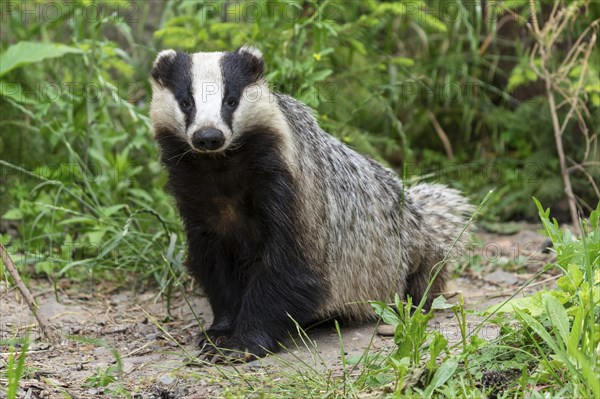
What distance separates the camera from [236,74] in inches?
162

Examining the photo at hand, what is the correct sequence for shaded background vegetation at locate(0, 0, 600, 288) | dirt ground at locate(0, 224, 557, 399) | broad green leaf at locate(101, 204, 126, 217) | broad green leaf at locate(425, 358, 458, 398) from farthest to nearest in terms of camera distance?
shaded background vegetation at locate(0, 0, 600, 288)
broad green leaf at locate(101, 204, 126, 217)
dirt ground at locate(0, 224, 557, 399)
broad green leaf at locate(425, 358, 458, 398)

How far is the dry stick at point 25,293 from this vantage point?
406cm

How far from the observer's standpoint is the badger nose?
12.6 feet

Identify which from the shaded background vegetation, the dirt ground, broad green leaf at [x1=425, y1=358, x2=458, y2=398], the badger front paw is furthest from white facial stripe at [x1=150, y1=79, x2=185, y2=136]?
broad green leaf at [x1=425, y1=358, x2=458, y2=398]

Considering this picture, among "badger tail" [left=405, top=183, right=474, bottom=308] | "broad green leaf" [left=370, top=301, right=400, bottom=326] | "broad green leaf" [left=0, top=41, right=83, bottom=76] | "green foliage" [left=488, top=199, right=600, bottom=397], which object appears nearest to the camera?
"green foliage" [left=488, top=199, right=600, bottom=397]

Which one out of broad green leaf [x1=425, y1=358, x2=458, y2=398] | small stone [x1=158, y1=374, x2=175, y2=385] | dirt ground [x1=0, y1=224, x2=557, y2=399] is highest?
broad green leaf [x1=425, y1=358, x2=458, y2=398]

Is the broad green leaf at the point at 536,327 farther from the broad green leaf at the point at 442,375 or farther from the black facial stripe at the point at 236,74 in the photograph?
the black facial stripe at the point at 236,74

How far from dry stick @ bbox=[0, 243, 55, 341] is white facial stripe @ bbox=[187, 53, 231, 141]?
1.10 meters

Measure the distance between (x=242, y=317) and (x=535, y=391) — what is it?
5.70 ft

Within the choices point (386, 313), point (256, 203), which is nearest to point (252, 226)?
point (256, 203)

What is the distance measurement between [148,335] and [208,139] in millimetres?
1427

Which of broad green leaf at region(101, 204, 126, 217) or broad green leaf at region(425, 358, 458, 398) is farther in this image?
broad green leaf at region(101, 204, 126, 217)

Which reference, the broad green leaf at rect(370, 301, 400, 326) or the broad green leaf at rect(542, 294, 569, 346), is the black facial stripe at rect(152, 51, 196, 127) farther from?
the broad green leaf at rect(542, 294, 569, 346)

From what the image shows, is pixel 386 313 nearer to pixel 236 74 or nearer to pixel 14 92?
pixel 236 74
